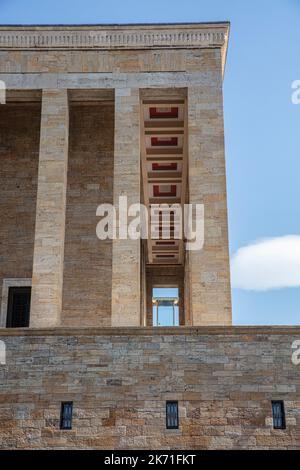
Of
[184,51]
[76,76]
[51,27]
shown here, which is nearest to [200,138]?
[184,51]

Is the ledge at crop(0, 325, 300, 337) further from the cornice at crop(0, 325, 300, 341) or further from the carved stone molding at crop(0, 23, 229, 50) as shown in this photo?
the carved stone molding at crop(0, 23, 229, 50)

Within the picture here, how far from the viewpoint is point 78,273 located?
18703 millimetres

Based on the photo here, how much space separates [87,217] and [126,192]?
3.00 meters

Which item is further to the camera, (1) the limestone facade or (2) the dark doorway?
(2) the dark doorway

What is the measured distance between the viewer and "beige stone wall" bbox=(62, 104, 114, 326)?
724 inches

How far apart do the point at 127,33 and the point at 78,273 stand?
6655 millimetres

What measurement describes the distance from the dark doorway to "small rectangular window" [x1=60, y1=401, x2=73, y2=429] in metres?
5.76

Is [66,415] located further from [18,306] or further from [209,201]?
[209,201]

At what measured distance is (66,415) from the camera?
1298 cm

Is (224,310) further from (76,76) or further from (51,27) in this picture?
(51,27)

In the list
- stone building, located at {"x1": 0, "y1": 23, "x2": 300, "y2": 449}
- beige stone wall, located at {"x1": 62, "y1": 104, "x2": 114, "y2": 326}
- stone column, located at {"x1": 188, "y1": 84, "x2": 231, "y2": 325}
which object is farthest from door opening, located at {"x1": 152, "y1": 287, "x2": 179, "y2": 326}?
stone column, located at {"x1": 188, "y1": 84, "x2": 231, "y2": 325}

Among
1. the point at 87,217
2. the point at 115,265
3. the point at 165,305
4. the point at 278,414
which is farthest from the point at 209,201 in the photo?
the point at 165,305

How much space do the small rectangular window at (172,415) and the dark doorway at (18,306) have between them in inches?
265

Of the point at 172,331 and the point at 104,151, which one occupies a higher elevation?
the point at 104,151
